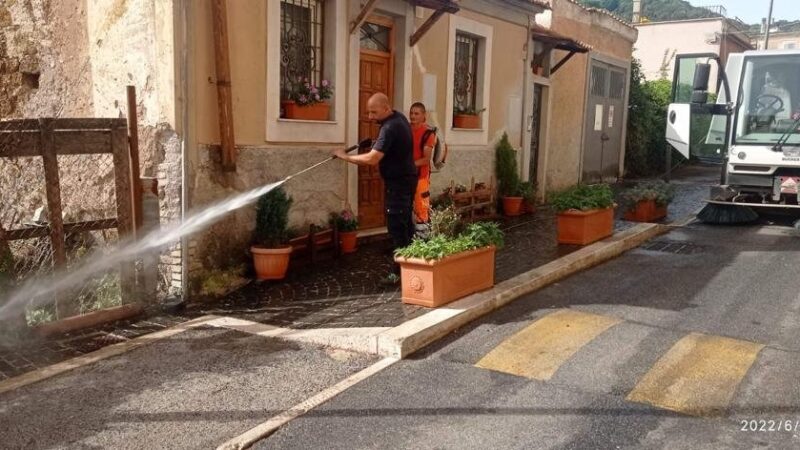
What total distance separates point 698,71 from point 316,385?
7736mm

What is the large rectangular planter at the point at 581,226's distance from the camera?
28.8ft

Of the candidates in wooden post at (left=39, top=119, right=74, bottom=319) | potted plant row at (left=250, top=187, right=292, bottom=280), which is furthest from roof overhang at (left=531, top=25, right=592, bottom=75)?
wooden post at (left=39, top=119, right=74, bottom=319)

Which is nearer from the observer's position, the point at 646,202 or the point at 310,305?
the point at 310,305

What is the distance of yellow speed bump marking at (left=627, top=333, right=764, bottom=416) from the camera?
4156mm

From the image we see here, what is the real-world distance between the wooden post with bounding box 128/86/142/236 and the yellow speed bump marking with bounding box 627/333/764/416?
4.62 m

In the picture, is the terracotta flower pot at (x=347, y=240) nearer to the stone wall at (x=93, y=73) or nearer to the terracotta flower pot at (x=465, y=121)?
the stone wall at (x=93, y=73)

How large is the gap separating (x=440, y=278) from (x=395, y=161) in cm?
146

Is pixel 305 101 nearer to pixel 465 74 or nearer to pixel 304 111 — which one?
pixel 304 111

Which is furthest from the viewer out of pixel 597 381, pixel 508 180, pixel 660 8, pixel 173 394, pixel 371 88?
pixel 660 8

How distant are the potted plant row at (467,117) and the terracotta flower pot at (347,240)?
359cm

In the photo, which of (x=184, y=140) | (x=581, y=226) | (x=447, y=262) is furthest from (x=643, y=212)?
(x=184, y=140)

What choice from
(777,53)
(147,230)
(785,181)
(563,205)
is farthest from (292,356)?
(777,53)

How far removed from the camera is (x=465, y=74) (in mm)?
11477

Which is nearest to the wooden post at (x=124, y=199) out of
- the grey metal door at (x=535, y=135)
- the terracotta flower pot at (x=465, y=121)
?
the terracotta flower pot at (x=465, y=121)
